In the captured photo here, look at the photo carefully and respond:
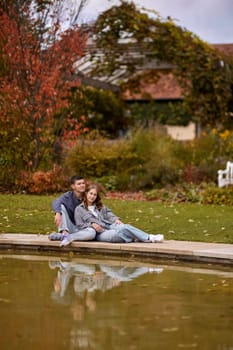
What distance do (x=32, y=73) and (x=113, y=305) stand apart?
40.2ft

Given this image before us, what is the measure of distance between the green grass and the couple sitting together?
3.57ft

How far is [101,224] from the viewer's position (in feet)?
35.4

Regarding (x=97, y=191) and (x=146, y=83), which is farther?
(x=146, y=83)

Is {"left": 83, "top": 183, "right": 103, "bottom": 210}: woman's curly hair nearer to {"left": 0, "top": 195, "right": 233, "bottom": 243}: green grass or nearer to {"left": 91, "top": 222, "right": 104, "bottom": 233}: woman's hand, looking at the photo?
{"left": 91, "top": 222, "right": 104, "bottom": 233}: woman's hand

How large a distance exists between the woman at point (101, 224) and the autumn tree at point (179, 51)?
48.2 feet

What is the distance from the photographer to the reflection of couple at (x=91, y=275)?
7.93 m

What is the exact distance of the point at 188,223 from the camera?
12.9 m

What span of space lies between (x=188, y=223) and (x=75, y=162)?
25.2 ft

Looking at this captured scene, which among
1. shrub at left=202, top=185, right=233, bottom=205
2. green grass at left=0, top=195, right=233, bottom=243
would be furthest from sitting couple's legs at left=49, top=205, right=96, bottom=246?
shrub at left=202, top=185, right=233, bottom=205

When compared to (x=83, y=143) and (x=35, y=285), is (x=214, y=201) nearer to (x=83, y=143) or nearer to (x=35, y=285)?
(x=83, y=143)

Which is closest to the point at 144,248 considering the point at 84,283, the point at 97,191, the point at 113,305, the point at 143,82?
the point at 97,191

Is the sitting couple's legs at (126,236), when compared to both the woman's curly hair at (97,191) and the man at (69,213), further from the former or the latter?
the woman's curly hair at (97,191)

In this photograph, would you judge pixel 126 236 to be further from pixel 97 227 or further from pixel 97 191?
pixel 97 191

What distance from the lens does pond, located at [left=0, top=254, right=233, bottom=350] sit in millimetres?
5777
